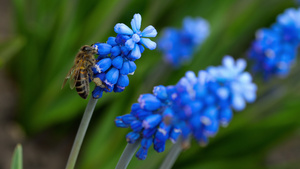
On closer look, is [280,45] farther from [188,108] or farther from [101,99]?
[188,108]

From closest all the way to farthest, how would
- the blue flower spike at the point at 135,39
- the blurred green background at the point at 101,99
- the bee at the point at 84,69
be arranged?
the blue flower spike at the point at 135,39
the bee at the point at 84,69
the blurred green background at the point at 101,99

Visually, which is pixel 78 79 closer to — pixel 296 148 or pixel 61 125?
pixel 61 125

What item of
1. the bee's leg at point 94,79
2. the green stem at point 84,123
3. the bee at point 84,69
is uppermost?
the bee at point 84,69

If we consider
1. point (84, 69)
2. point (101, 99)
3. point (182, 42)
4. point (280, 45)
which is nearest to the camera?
point (84, 69)

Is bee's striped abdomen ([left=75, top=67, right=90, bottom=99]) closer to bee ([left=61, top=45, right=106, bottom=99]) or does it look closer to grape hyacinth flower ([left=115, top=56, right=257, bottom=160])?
bee ([left=61, top=45, right=106, bottom=99])

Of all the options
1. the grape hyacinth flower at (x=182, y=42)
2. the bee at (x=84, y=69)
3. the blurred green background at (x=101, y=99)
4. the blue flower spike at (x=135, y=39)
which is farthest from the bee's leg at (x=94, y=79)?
the grape hyacinth flower at (x=182, y=42)

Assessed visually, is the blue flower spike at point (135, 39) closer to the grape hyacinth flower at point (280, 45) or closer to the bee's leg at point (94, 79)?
the bee's leg at point (94, 79)

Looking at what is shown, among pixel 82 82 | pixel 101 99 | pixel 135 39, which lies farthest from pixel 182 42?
pixel 135 39
